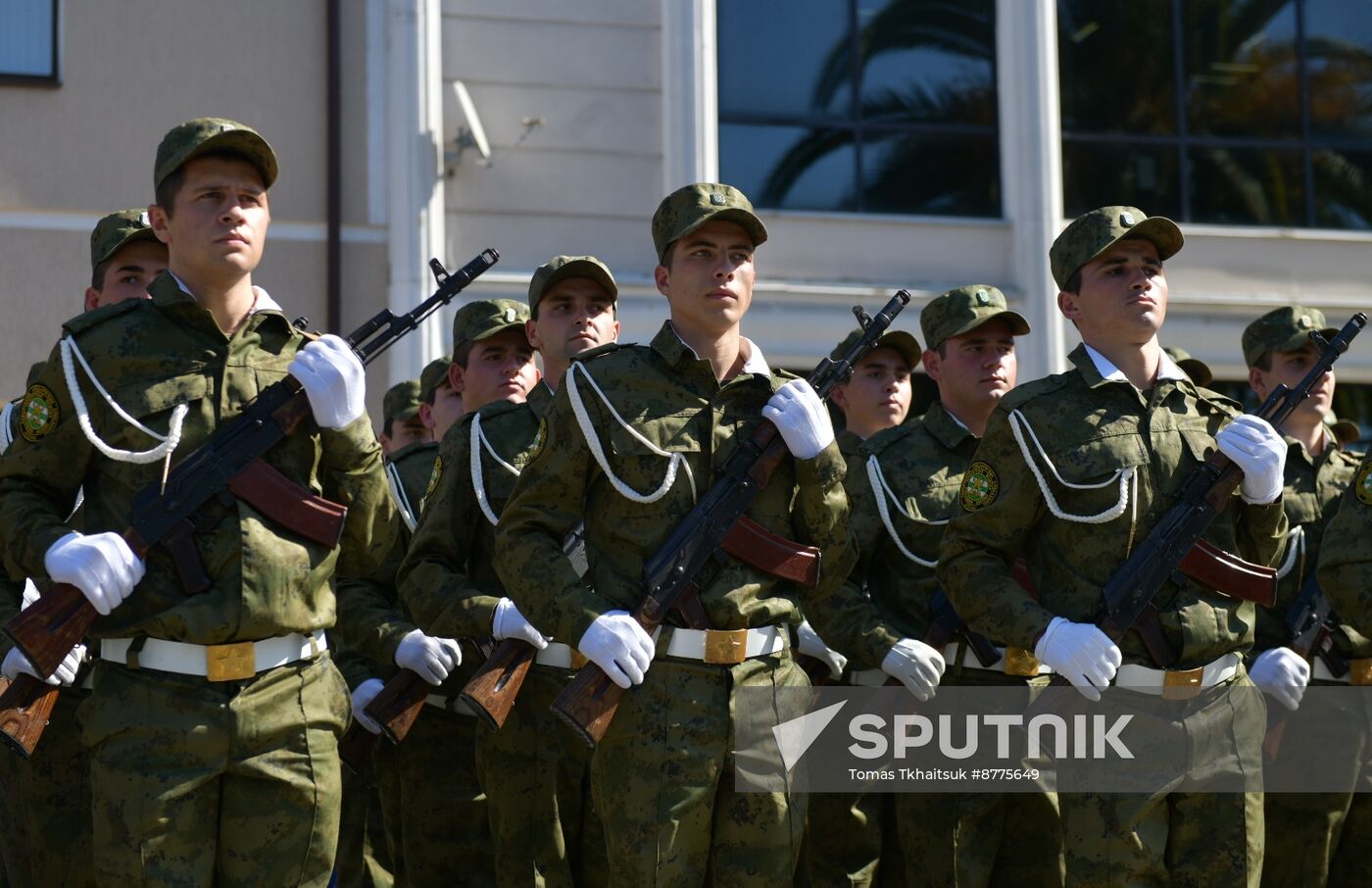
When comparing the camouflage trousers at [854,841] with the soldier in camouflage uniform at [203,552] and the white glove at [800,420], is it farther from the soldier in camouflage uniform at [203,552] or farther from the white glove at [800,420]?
the soldier in camouflage uniform at [203,552]

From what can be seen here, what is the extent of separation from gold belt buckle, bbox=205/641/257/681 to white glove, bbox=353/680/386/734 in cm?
187

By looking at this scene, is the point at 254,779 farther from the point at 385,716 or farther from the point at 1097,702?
the point at 1097,702

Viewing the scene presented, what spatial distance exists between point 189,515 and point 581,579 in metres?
1.10

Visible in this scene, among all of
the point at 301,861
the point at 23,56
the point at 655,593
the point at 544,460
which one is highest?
the point at 23,56

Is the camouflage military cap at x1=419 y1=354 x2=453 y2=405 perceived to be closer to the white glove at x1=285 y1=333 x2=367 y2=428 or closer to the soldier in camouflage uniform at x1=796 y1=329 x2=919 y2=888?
the soldier in camouflage uniform at x1=796 y1=329 x2=919 y2=888

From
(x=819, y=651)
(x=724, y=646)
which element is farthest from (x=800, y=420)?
(x=819, y=651)

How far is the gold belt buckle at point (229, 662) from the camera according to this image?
15.6ft

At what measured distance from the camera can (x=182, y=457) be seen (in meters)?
4.90

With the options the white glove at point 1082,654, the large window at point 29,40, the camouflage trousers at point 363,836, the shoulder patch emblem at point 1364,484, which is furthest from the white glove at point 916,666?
the large window at point 29,40

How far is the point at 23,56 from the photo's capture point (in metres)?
11.0

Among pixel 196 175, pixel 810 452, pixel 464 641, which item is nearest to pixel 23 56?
pixel 464 641

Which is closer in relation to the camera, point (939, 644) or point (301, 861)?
point (301, 861)

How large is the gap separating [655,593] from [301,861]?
1163mm

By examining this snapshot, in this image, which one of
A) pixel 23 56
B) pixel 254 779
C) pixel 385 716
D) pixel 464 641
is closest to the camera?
Answer: pixel 254 779
